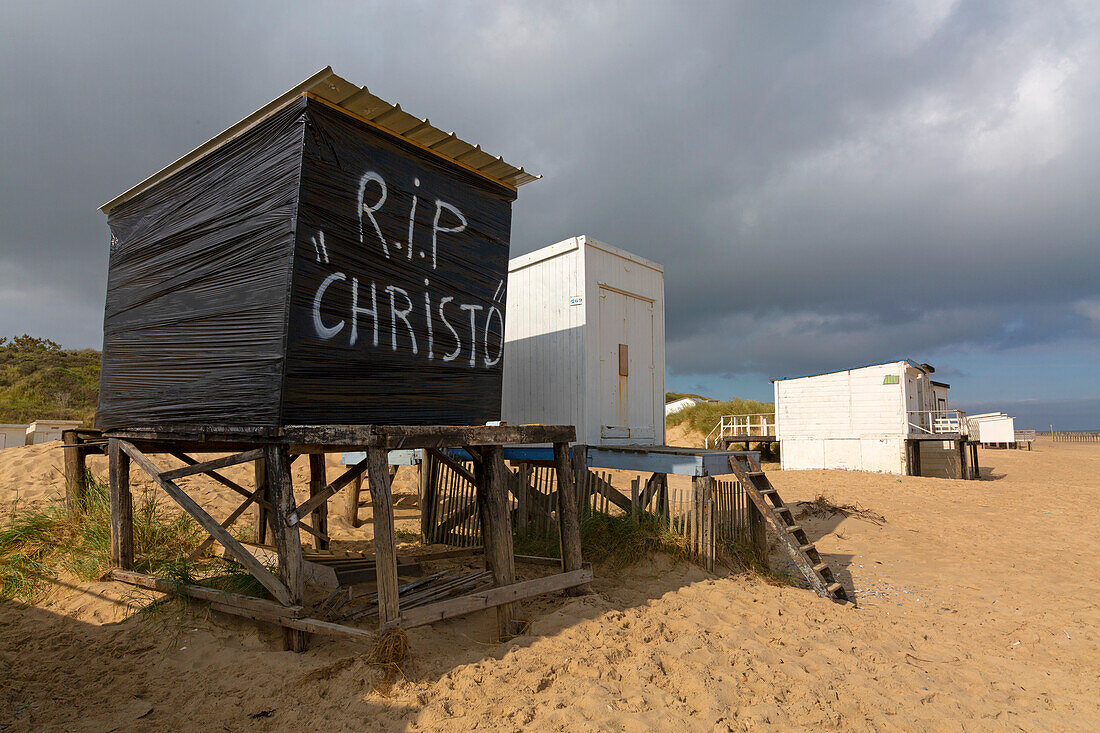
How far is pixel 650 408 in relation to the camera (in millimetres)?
9836

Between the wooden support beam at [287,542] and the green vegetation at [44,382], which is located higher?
the green vegetation at [44,382]

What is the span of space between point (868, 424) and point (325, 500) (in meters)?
20.6

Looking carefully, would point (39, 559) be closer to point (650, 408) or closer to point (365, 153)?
point (365, 153)

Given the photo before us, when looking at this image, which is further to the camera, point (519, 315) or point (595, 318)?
point (519, 315)

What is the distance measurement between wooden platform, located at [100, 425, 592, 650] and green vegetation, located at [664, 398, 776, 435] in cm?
2759

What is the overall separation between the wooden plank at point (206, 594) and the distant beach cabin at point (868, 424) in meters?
20.7

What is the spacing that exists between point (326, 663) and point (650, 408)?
6.33 m

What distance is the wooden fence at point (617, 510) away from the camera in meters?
7.47

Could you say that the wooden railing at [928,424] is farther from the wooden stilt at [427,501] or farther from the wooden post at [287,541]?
the wooden post at [287,541]

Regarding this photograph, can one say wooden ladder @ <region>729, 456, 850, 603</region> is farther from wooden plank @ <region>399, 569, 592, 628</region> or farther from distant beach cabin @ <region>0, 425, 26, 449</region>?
distant beach cabin @ <region>0, 425, 26, 449</region>

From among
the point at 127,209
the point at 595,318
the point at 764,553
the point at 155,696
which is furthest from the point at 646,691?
the point at 127,209

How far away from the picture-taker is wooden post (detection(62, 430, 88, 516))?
24.9ft

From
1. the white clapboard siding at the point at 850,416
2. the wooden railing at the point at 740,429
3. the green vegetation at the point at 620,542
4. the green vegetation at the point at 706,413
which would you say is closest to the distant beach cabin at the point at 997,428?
the green vegetation at the point at 706,413

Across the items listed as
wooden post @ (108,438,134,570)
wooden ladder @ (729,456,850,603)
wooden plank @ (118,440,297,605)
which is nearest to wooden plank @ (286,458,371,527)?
wooden plank @ (118,440,297,605)
